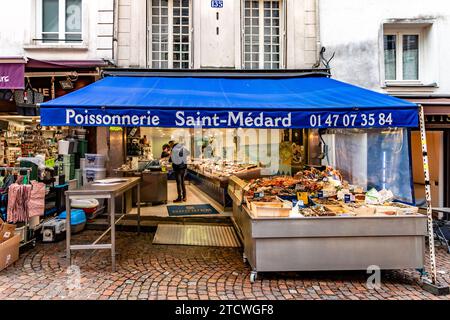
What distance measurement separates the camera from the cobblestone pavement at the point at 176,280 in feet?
15.3

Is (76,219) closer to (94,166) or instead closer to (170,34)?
(94,166)

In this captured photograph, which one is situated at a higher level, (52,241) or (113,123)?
(113,123)

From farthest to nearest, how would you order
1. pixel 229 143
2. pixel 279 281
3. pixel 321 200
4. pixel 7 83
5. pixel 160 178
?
pixel 229 143 < pixel 160 178 < pixel 7 83 < pixel 321 200 < pixel 279 281

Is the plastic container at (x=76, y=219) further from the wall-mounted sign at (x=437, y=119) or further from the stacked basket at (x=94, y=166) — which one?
the wall-mounted sign at (x=437, y=119)

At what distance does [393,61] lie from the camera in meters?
9.41

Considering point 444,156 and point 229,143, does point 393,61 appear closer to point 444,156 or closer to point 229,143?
point 444,156

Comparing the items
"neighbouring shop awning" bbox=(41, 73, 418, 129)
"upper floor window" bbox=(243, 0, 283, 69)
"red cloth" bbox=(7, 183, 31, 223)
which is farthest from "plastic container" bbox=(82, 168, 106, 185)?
"upper floor window" bbox=(243, 0, 283, 69)

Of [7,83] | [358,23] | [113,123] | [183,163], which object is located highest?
[358,23]

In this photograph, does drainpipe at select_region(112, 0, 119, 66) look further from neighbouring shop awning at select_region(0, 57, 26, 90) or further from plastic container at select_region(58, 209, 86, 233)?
plastic container at select_region(58, 209, 86, 233)

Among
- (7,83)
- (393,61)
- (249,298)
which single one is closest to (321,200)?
(249,298)

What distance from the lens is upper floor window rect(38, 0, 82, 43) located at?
9008 millimetres

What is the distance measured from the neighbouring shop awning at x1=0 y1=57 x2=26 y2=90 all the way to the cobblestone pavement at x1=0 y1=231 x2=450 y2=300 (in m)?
3.58

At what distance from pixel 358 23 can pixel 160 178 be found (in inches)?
292

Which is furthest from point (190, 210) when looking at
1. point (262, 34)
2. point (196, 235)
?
point (262, 34)
